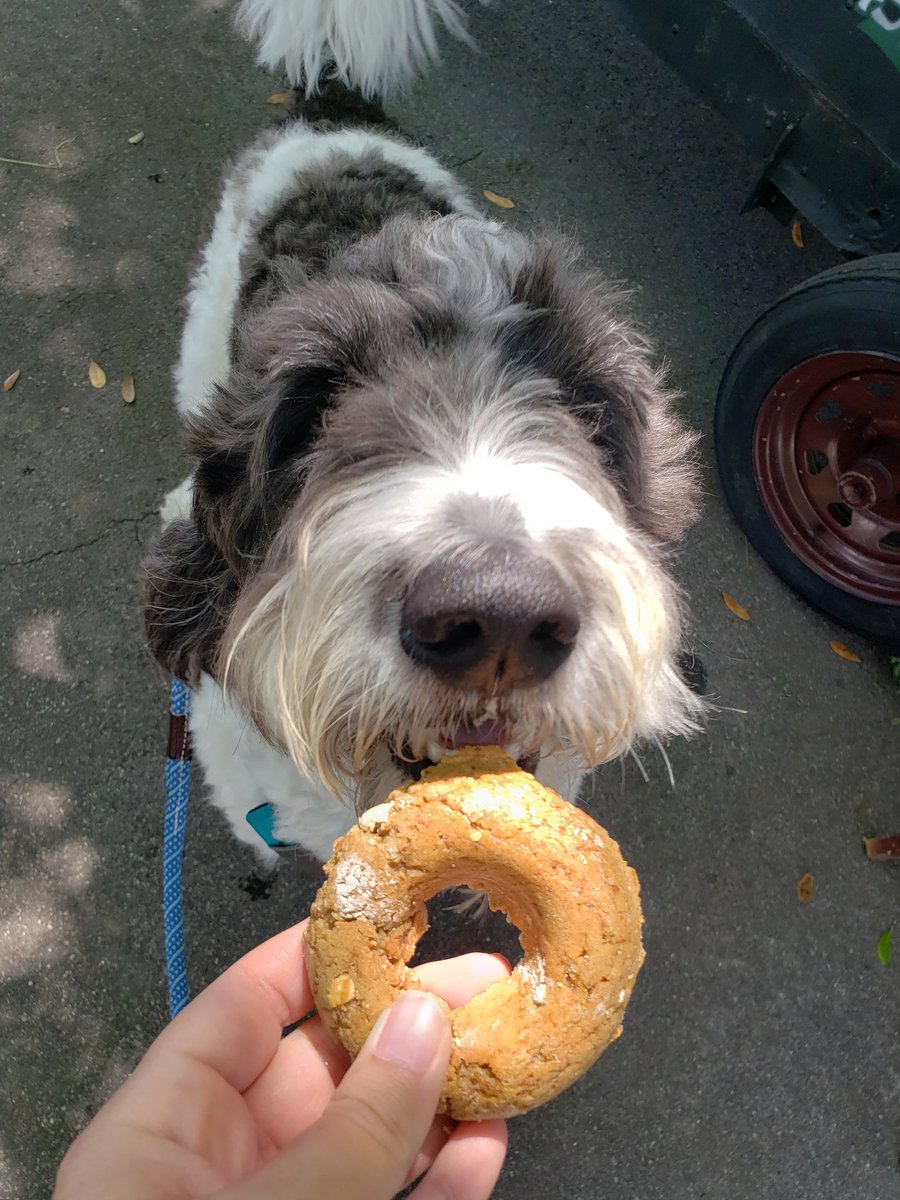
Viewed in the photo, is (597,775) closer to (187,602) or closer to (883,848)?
(883,848)

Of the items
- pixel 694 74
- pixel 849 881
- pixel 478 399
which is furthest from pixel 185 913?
pixel 694 74

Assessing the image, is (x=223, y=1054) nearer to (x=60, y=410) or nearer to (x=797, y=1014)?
(x=797, y=1014)

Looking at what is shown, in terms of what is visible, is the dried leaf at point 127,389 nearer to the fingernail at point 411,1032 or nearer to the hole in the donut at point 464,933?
the hole in the donut at point 464,933

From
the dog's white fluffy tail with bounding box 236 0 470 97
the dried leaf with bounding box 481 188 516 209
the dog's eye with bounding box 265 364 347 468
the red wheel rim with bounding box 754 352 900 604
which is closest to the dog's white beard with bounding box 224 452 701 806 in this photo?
the dog's eye with bounding box 265 364 347 468

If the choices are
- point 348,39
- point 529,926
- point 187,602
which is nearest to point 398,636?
point 529,926

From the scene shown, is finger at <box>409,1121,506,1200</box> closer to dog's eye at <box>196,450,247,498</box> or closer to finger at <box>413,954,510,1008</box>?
finger at <box>413,954,510,1008</box>

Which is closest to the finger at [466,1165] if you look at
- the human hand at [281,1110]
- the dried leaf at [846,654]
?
the human hand at [281,1110]
